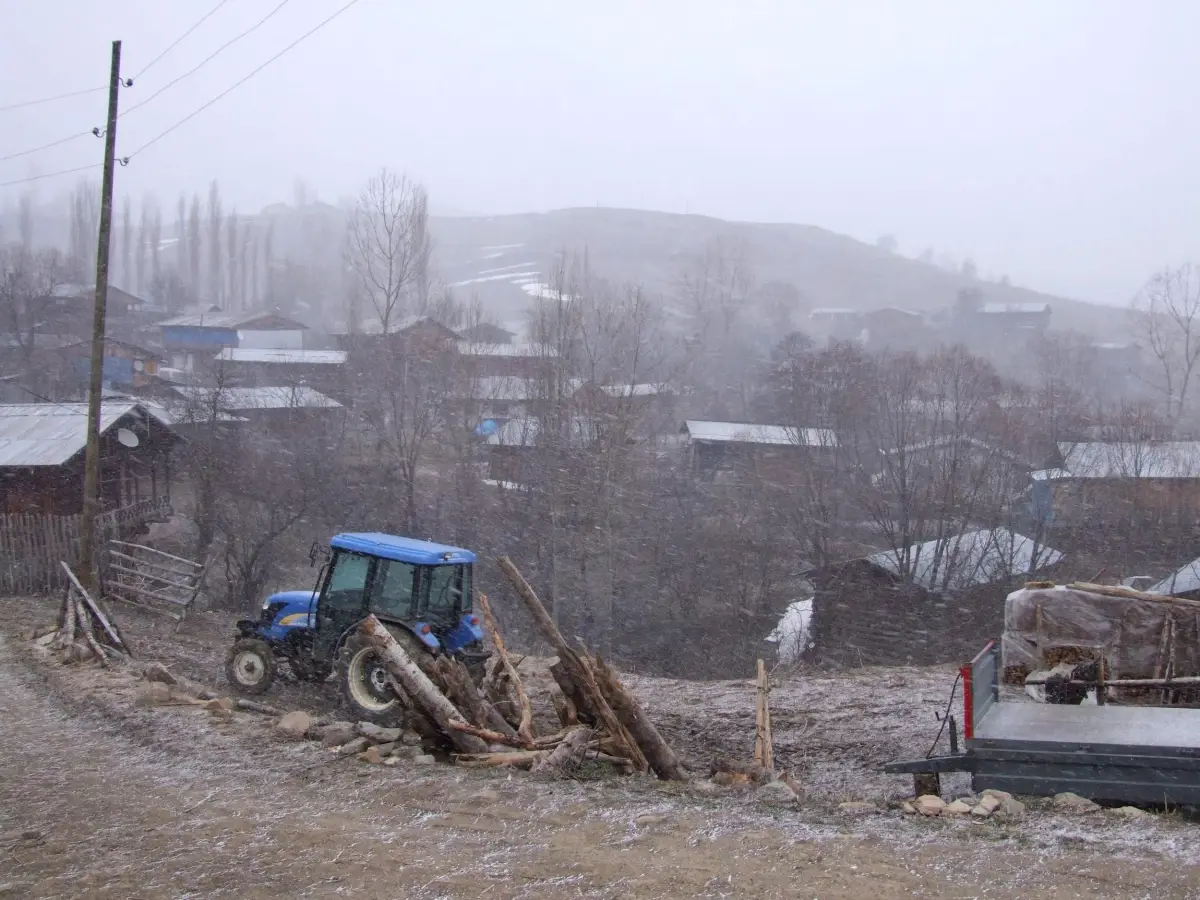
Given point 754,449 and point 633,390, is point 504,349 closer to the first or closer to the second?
point 633,390

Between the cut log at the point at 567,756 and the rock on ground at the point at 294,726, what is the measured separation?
7.28 ft

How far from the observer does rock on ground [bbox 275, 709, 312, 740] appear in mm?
7879

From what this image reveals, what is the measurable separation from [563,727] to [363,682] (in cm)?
263

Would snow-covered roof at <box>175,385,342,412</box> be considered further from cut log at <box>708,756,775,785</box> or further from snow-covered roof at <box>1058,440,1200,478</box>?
cut log at <box>708,756,775,785</box>

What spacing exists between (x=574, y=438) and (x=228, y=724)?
74.4ft

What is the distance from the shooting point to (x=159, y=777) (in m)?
6.79

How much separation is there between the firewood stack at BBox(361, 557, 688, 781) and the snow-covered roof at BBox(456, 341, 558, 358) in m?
25.8

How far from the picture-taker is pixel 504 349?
40.9m

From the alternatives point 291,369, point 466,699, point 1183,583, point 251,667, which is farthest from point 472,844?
point 291,369

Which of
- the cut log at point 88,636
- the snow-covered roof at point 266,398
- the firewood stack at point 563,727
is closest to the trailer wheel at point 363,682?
the firewood stack at point 563,727

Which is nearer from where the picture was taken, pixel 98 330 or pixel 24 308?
pixel 98 330

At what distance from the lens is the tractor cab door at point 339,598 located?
10391 millimetres

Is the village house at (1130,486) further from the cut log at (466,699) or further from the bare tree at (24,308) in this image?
the bare tree at (24,308)

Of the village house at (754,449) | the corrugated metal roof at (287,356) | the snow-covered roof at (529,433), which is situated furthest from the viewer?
the corrugated metal roof at (287,356)
